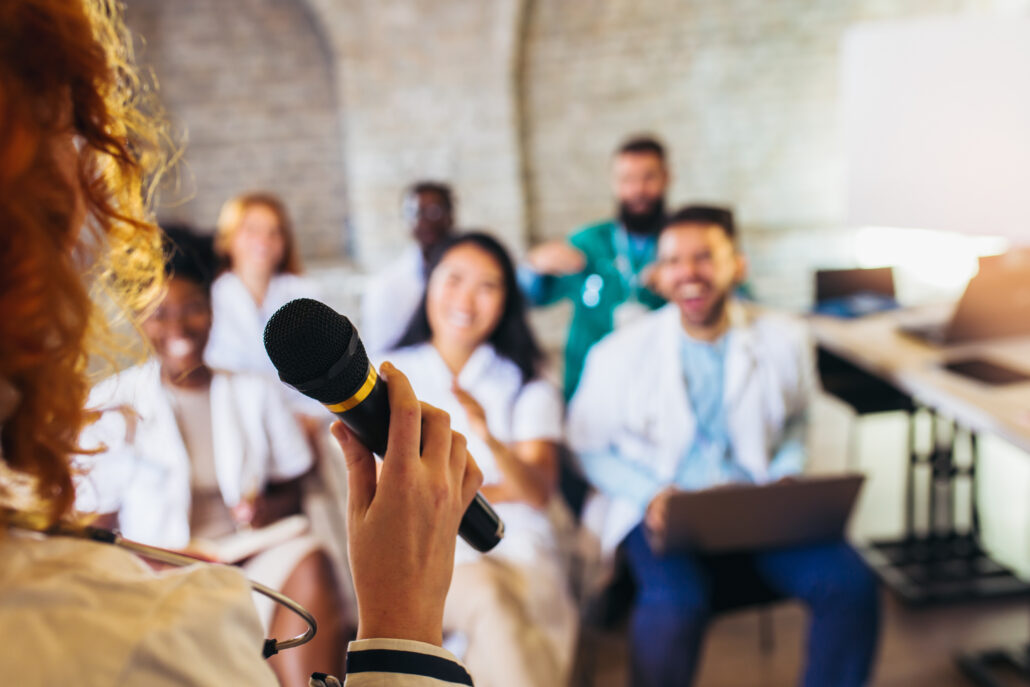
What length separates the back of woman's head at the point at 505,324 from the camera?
1.98 meters

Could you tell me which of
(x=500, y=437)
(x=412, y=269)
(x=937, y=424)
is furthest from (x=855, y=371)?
(x=412, y=269)

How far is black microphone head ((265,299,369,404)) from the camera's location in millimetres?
578

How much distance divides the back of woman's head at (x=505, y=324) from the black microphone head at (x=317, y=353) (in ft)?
4.51

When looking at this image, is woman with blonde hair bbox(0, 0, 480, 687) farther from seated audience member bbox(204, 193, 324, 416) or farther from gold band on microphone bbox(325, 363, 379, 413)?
seated audience member bbox(204, 193, 324, 416)

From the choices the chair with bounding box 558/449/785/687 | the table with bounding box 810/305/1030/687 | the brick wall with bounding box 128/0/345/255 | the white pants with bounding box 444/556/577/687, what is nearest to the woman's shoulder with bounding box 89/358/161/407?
the white pants with bounding box 444/556/577/687

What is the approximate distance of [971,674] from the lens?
197 centimetres

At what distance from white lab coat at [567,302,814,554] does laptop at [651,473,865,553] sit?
0.28 m

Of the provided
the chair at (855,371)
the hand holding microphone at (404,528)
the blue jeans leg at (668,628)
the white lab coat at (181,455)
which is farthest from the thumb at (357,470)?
the chair at (855,371)

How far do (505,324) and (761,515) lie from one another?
816 mm

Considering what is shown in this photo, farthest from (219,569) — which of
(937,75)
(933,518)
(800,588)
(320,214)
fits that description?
(320,214)

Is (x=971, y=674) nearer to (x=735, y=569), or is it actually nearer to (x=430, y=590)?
(x=735, y=569)

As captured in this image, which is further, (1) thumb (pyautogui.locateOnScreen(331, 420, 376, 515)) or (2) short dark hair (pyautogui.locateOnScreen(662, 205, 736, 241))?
(2) short dark hair (pyautogui.locateOnScreen(662, 205, 736, 241))

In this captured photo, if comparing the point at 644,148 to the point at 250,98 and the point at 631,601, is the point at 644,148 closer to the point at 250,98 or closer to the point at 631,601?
the point at 631,601

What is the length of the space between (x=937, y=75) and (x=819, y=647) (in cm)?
150
